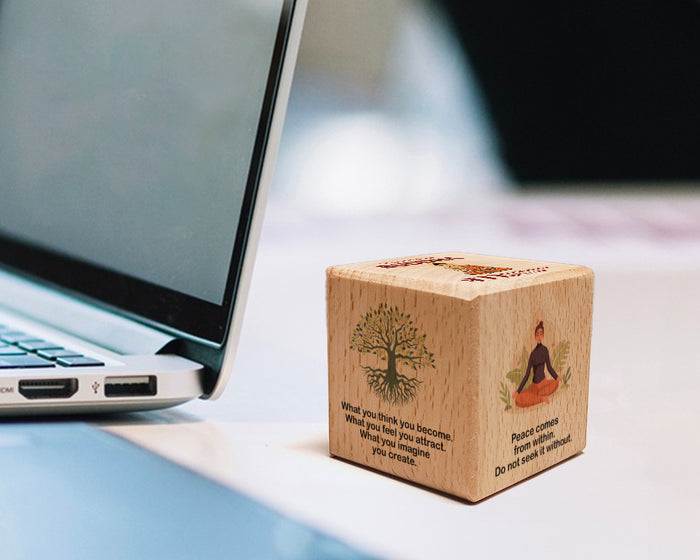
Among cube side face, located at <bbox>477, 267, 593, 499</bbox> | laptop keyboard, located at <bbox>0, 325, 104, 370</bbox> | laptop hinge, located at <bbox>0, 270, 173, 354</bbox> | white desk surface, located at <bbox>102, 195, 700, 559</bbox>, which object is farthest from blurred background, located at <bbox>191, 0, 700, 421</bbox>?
cube side face, located at <bbox>477, 267, 593, 499</bbox>

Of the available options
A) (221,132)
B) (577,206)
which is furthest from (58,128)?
(577,206)

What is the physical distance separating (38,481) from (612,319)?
2.26ft

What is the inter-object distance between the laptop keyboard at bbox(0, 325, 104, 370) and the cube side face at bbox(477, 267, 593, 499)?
26cm

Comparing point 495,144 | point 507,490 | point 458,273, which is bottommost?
point 507,490

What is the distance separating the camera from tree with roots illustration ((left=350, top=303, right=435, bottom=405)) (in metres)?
0.51

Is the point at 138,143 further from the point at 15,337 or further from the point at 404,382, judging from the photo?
the point at 404,382

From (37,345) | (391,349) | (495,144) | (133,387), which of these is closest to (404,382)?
(391,349)

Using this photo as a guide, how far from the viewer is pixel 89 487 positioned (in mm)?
508

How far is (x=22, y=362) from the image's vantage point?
0.60m

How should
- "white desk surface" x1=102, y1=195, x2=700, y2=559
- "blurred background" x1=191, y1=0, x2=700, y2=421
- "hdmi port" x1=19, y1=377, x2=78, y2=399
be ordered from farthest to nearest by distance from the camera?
"blurred background" x1=191, y1=0, x2=700, y2=421 < "hdmi port" x1=19, y1=377, x2=78, y2=399 < "white desk surface" x1=102, y1=195, x2=700, y2=559

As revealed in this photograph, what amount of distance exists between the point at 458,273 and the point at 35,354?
0.31 meters

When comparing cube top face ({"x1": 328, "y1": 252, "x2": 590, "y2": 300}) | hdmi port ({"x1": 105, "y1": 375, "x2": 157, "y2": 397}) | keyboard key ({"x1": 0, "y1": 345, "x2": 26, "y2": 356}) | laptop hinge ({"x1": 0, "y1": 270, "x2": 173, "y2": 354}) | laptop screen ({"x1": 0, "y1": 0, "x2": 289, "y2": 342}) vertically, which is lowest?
hdmi port ({"x1": 105, "y1": 375, "x2": 157, "y2": 397})

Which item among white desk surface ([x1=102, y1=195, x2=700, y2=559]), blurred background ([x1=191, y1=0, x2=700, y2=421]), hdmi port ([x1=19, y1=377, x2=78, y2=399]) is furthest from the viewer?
blurred background ([x1=191, y1=0, x2=700, y2=421])

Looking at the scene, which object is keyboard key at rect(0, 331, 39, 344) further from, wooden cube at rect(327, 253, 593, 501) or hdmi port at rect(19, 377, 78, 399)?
wooden cube at rect(327, 253, 593, 501)
